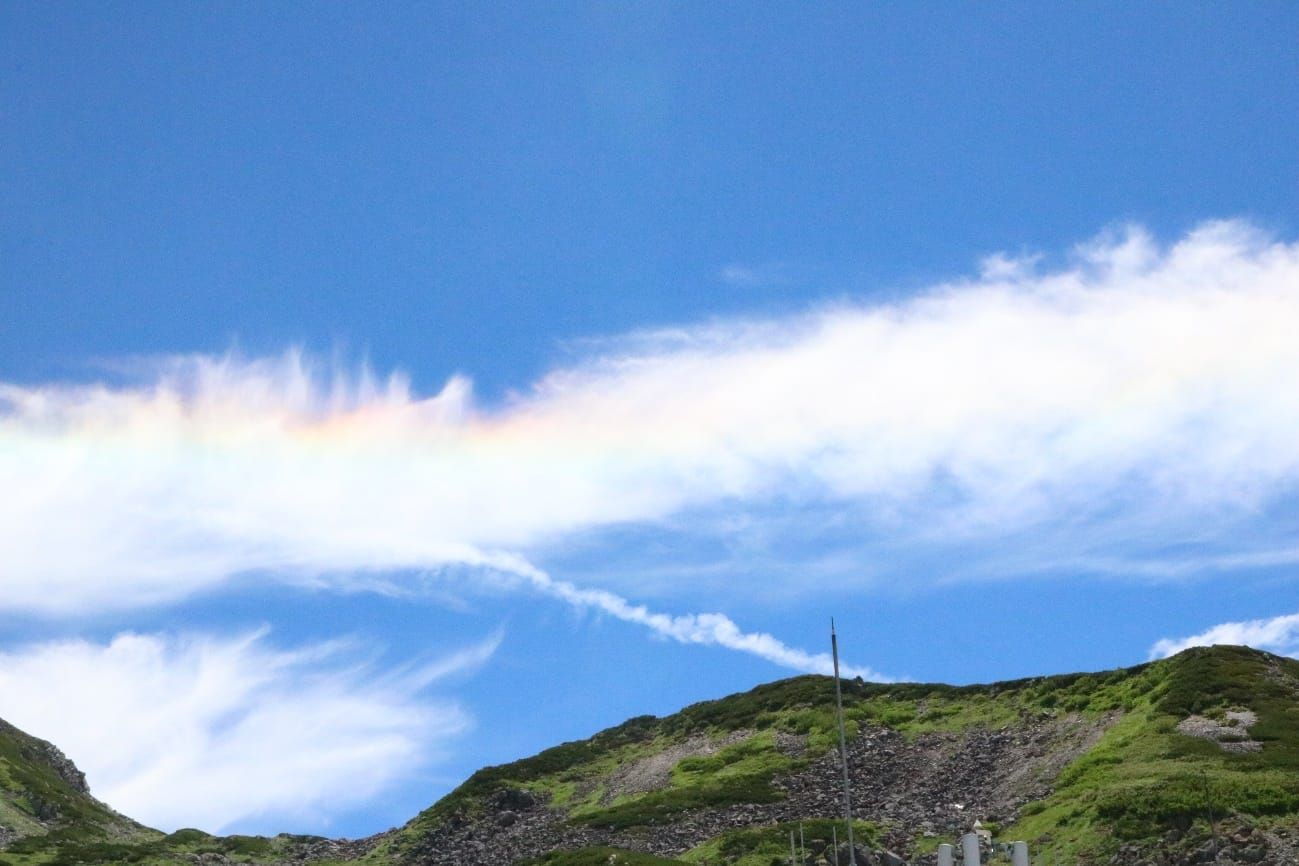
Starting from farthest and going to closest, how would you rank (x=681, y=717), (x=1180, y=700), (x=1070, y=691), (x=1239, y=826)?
(x=681, y=717) → (x=1070, y=691) → (x=1180, y=700) → (x=1239, y=826)

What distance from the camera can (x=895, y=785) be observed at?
85750 millimetres

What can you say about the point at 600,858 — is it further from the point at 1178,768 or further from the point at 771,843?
the point at 1178,768

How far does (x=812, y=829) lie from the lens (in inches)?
2953

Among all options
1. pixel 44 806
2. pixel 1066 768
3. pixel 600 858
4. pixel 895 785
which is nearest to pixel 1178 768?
pixel 1066 768

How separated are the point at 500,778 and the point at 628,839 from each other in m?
30.1

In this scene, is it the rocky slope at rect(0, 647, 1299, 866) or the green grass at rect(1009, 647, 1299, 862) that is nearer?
the green grass at rect(1009, 647, 1299, 862)

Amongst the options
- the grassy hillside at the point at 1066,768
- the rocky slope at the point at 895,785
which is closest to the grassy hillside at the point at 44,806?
the rocky slope at the point at 895,785

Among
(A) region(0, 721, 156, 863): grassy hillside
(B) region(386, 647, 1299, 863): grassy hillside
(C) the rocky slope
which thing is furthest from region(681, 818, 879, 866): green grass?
(A) region(0, 721, 156, 863): grassy hillside

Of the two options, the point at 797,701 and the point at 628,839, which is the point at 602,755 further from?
the point at 628,839

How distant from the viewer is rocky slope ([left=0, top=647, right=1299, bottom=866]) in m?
61.7

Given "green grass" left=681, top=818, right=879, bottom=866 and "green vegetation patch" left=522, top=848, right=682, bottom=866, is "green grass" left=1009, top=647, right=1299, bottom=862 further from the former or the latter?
"green vegetation patch" left=522, top=848, right=682, bottom=866

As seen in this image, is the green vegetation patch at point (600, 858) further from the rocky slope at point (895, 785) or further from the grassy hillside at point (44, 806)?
the grassy hillside at point (44, 806)

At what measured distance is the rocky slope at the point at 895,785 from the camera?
61.7 m

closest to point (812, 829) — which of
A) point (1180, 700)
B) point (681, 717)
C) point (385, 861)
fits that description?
point (1180, 700)
